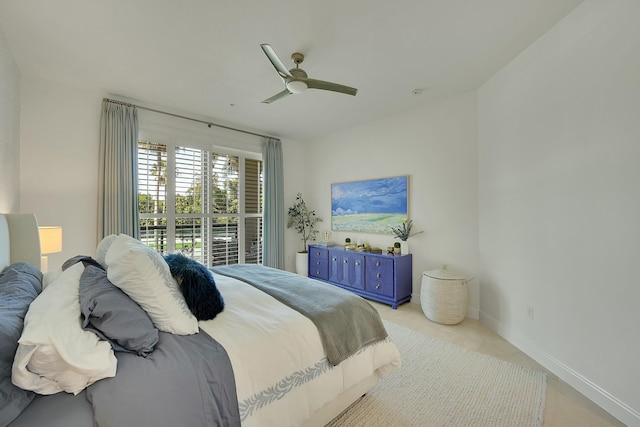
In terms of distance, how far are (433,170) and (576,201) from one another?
1710 mm

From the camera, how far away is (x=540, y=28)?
83.7 inches

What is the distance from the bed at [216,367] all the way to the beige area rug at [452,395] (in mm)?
149

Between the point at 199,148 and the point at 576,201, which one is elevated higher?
the point at 199,148

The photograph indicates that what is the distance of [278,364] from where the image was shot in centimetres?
128

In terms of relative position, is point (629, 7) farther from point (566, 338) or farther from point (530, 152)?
point (566, 338)

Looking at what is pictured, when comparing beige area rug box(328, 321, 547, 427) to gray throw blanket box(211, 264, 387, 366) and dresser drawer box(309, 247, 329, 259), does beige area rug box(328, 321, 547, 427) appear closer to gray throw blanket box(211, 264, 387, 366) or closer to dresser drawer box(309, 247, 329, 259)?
gray throw blanket box(211, 264, 387, 366)

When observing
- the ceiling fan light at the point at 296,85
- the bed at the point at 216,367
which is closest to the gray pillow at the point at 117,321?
the bed at the point at 216,367

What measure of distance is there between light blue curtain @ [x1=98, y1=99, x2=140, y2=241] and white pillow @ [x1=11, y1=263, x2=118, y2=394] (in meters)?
2.56

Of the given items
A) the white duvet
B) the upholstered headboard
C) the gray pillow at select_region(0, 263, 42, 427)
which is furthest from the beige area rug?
the upholstered headboard

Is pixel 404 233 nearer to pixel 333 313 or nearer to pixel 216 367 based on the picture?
pixel 333 313

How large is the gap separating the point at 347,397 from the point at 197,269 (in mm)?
1208

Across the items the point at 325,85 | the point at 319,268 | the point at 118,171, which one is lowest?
the point at 319,268

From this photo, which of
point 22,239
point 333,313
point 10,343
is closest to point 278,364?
point 333,313

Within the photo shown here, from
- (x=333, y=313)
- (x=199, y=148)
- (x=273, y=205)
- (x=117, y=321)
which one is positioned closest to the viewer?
(x=117, y=321)
